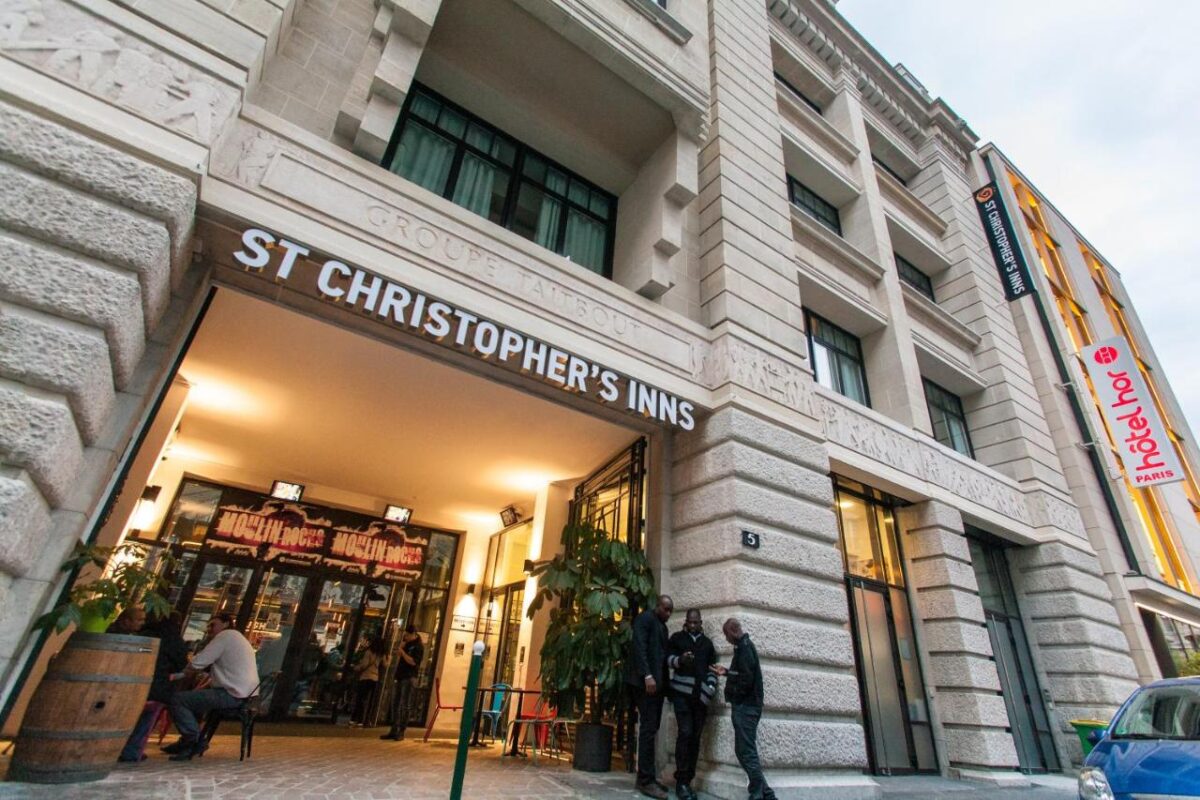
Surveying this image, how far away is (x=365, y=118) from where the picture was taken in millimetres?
6090

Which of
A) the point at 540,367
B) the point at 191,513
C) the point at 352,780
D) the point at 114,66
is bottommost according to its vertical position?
the point at 352,780

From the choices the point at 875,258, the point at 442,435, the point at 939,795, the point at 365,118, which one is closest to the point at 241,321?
the point at 365,118

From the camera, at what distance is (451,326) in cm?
607

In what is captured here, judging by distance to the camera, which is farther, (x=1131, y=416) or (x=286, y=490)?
(x=1131, y=416)

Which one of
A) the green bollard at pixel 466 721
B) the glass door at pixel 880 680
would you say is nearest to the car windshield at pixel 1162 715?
the glass door at pixel 880 680

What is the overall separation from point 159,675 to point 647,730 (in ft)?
17.8

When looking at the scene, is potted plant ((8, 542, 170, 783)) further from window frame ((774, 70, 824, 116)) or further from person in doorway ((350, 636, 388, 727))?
window frame ((774, 70, 824, 116))

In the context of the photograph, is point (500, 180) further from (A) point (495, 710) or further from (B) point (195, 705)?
(A) point (495, 710)

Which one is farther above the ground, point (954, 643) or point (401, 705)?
point (954, 643)

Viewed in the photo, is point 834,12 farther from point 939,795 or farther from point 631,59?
point 939,795

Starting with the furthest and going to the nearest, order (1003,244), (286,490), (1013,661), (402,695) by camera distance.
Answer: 1. (1003,244)
2. (286,490)
3. (1013,661)
4. (402,695)

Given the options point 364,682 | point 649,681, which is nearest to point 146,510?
point 364,682

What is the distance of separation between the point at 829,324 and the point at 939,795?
8.18 m

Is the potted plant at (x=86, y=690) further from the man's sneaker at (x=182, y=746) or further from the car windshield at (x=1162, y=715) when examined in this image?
the car windshield at (x=1162, y=715)
